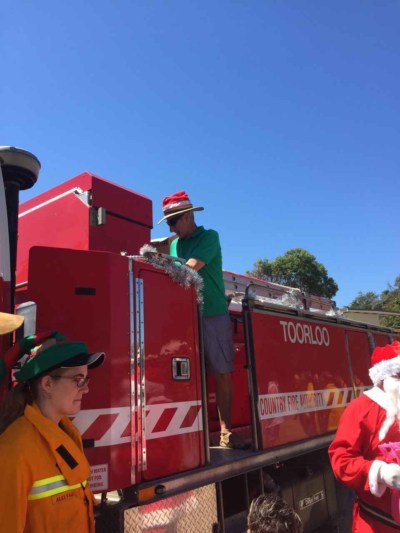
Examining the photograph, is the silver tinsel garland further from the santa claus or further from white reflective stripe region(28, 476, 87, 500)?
white reflective stripe region(28, 476, 87, 500)

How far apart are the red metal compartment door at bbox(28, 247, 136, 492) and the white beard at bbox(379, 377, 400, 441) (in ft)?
4.64

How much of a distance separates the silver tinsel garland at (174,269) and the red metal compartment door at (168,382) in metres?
0.04

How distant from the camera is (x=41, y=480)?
1616 millimetres

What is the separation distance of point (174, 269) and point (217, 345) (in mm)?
872

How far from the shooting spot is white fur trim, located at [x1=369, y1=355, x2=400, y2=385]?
8.45ft

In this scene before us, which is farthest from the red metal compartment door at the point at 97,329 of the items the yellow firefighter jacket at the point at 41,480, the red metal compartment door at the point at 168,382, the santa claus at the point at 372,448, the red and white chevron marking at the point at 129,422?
the santa claus at the point at 372,448

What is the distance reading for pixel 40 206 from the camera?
12.8 feet

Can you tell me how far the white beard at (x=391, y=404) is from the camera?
246 centimetres

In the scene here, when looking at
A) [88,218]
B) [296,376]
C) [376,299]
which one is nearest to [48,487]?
[88,218]

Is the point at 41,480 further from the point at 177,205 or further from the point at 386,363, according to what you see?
the point at 177,205

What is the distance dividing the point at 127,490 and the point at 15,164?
2.02 metres

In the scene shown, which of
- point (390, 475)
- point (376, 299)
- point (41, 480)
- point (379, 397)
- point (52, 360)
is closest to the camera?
point (41, 480)

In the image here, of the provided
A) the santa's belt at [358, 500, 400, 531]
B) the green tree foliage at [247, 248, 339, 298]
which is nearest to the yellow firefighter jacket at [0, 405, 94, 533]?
the santa's belt at [358, 500, 400, 531]

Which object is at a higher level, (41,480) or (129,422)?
(129,422)
